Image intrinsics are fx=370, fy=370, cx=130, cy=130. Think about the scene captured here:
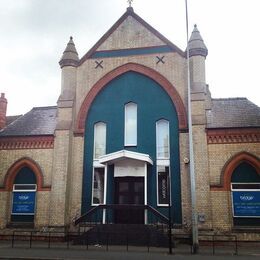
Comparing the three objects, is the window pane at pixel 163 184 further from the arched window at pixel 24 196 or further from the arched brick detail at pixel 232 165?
the arched window at pixel 24 196

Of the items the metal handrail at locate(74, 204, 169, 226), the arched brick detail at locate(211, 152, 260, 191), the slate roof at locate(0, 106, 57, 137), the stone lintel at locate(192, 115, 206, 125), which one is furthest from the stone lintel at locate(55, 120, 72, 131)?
the arched brick detail at locate(211, 152, 260, 191)

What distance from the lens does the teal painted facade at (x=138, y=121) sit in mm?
20891

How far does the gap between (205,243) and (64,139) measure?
9.88 metres

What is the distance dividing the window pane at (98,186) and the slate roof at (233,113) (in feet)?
22.7

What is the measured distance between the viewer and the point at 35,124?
949 inches

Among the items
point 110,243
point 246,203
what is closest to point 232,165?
point 246,203

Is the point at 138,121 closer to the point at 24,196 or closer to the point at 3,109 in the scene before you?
the point at 24,196

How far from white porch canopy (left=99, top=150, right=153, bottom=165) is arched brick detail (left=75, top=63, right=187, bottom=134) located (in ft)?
9.58

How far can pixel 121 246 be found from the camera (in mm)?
18125

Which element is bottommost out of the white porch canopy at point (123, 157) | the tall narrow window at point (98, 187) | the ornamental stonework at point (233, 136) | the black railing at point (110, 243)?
the black railing at point (110, 243)

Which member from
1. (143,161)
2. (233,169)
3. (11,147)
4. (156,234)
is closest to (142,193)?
(143,161)

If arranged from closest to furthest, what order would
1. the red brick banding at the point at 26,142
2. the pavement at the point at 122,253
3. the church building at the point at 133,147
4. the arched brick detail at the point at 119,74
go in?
the pavement at the point at 122,253 < the church building at the point at 133,147 < the arched brick detail at the point at 119,74 < the red brick banding at the point at 26,142

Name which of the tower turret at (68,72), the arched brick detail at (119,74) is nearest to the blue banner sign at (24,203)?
the arched brick detail at (119,74)

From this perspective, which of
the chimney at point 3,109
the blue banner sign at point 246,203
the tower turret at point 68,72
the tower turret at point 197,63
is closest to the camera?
the blue banner sign at point 246,203
